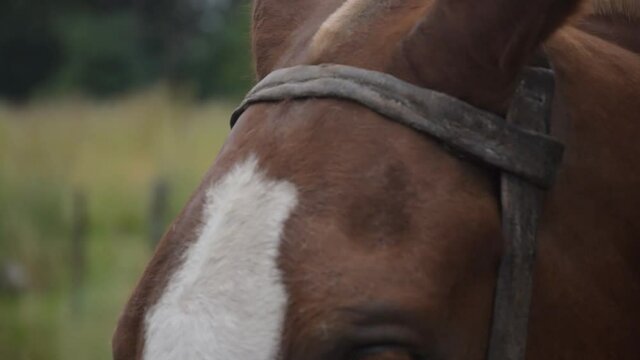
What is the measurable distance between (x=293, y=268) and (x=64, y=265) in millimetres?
7977

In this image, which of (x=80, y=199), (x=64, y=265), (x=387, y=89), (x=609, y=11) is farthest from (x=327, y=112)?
(x=80, y=199)

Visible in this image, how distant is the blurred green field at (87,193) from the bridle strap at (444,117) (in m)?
6.10

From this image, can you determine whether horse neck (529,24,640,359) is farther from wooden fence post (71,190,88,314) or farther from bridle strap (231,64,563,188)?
wooden fence post (71,190,88,314)

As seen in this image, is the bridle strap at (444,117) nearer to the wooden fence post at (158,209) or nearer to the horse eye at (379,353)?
the horse eye at (379,353)

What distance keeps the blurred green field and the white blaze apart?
611 cm

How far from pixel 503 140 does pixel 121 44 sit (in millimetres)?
17091

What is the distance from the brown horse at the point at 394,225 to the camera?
1892 millimetres

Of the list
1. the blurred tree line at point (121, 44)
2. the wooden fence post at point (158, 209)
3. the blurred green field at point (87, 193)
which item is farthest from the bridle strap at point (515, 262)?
the blurred tree line at point (121, 44)

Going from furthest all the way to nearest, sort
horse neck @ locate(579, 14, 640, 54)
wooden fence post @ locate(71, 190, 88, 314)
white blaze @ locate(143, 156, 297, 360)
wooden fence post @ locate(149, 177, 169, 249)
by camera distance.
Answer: wooden fence post @ locate(149, 177, 169, 249), wooden fence post @ locate(71, 190, 88, 314), horse neck @ locate(579, 14, 640, 54), white blaze @ locate(143, 156, 297, 360)

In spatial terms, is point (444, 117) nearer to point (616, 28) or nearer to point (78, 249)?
point (616, 28)

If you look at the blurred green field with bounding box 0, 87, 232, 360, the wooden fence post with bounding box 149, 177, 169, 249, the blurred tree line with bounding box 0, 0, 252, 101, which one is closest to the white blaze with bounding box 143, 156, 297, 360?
the blurred green field with bounding box 0, 87, 232, 360

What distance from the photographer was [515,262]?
2.00m

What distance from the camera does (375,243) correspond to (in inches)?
76.2

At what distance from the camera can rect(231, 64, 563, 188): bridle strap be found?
6.56 feet
